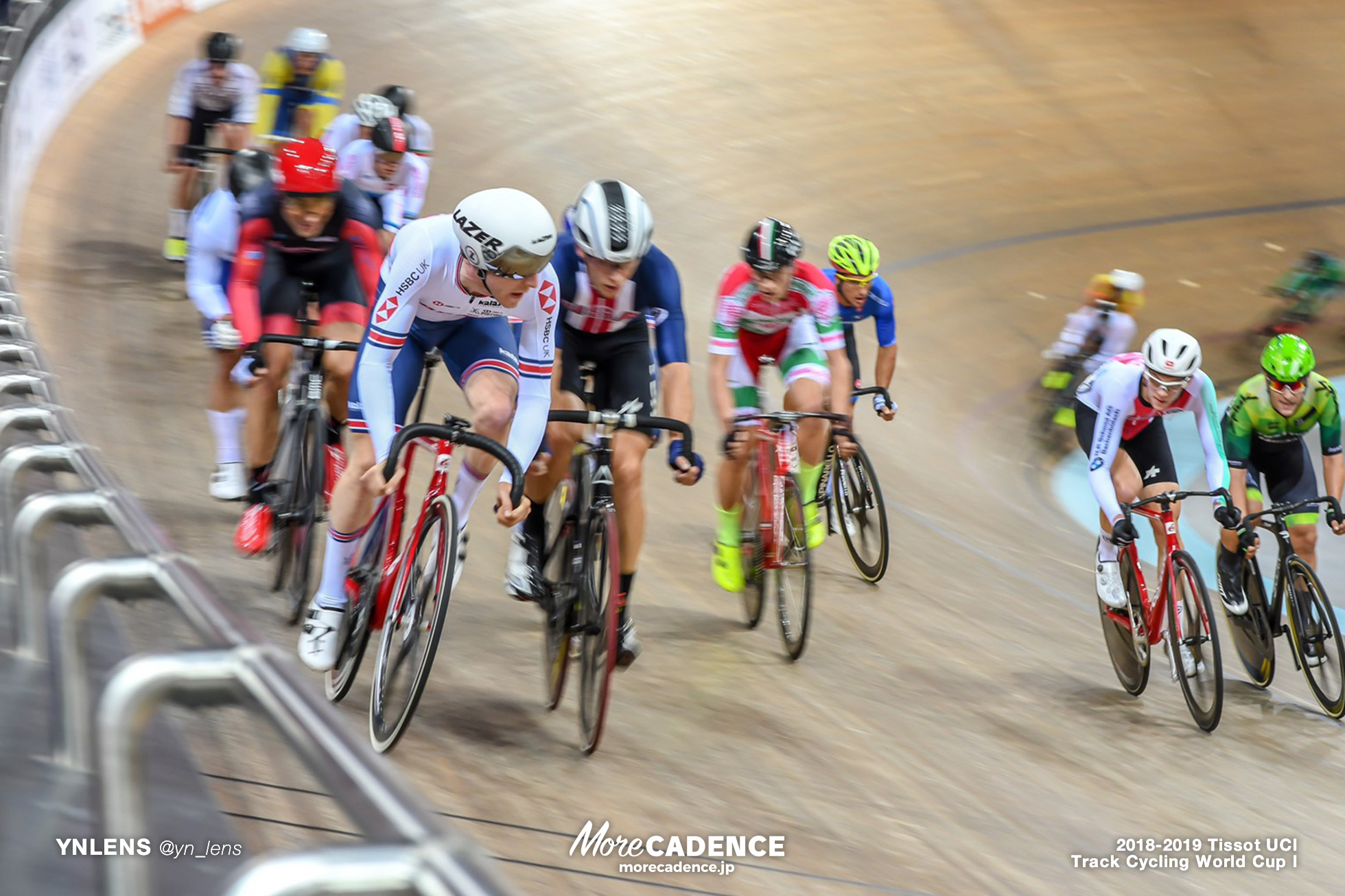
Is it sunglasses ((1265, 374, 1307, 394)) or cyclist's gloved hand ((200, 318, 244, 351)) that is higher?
sunglasses ((1265, 374, 1307, 394))

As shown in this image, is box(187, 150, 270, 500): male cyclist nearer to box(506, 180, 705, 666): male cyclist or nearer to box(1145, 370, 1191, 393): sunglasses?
box(506, 180, 705, 666): male cyclist

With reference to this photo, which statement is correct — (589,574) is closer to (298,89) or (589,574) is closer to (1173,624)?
(1173,624)

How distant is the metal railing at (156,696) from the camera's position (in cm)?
94

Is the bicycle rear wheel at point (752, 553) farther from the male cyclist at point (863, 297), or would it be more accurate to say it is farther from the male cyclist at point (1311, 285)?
the male cyclist at point (1311, 285)

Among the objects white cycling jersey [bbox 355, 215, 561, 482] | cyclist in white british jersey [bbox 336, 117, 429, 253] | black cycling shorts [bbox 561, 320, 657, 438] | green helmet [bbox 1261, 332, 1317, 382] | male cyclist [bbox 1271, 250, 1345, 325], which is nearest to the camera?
white cycling jersey [bbox 355, 215, 561, 482]

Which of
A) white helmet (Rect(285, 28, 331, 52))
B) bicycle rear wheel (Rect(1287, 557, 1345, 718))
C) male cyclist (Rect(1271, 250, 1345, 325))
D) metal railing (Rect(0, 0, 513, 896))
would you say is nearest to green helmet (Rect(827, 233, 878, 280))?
bicycle rear wheel (Rect(1287, 557, 1345, 718))

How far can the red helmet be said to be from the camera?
164 inches

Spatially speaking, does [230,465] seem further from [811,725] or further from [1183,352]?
A: [1183,352]

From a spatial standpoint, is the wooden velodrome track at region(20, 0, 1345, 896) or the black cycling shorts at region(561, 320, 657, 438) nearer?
the wooden velodrome track at region(20, 0, 1345, 896)

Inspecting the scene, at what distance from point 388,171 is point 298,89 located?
54.8 inches

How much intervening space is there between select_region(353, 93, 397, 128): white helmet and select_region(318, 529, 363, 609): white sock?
3.92m

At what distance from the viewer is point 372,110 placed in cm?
688

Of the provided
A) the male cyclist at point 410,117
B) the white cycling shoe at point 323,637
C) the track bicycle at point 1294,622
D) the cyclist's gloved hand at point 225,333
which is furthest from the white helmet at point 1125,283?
the white cycling shoe at point 323,637

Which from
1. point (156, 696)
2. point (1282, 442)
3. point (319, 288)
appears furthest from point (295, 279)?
point (1282, 442)
